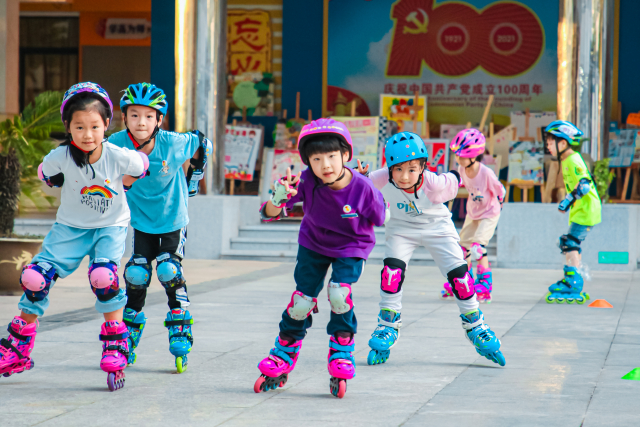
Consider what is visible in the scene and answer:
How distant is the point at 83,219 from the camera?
459cm

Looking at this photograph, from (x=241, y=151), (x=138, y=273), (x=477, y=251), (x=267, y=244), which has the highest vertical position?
(x=241, y=151)

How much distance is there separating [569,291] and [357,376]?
4026 mm

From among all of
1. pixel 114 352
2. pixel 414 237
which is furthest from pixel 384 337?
pixel 114 352

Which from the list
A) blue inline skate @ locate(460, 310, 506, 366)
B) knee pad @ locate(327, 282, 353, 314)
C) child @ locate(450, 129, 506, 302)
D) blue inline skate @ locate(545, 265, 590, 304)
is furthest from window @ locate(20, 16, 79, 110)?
knee pad @ locate(327, 282, 353, 314)

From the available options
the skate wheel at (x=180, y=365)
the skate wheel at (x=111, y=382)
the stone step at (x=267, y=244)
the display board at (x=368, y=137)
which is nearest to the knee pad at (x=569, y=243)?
the stone step at (x=267, y=244)

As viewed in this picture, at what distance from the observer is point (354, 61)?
53.7 ft

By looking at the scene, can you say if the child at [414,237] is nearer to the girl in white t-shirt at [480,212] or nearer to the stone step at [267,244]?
the girl in white t-shirt at [480,212]

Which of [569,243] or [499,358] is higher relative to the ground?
[569,243]

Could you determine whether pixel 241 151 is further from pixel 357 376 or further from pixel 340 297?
pixel 340 297

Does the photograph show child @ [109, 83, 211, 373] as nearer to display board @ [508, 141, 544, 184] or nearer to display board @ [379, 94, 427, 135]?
display board @ [508, 141, 544, 184]

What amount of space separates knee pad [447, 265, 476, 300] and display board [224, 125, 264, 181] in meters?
10.2

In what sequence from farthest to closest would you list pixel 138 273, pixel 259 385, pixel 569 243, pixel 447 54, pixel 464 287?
1. pixel 447 54
2. pixel 569 243
3. pixel 464 287
4. pixel 138 273
5. pixel 259 385

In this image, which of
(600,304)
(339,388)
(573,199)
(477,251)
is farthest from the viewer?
(477,251)

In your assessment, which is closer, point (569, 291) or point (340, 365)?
point (340, 365)
